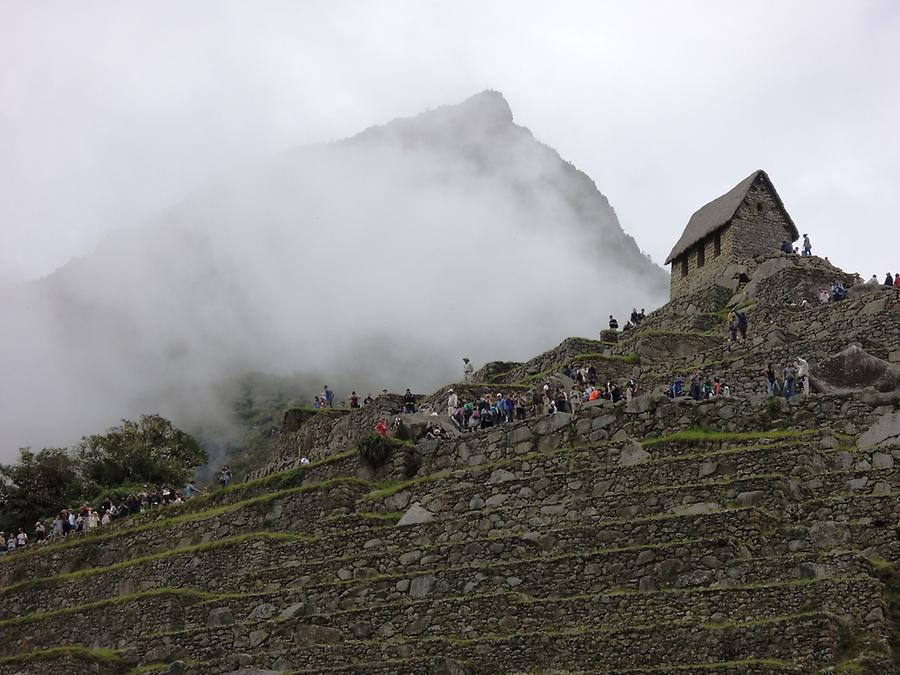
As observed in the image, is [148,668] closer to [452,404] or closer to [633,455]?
[452,404]

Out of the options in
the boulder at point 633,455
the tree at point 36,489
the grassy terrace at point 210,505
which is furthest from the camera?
the tree at point 36,489

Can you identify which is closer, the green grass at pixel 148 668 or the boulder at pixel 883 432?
the boulder at pixel 883 432

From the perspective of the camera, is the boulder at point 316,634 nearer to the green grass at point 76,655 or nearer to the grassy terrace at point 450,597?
the grassy terrace at point 450,597

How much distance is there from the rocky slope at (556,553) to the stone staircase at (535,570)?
0.05 meters

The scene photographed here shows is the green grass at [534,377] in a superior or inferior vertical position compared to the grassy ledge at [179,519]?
superior

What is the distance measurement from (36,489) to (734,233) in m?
32.6

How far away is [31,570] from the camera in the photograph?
4362 cm

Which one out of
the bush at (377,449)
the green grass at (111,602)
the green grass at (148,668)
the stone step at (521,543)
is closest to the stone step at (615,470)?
the stone step at (521,543)

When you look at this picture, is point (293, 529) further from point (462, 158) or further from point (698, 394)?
point (462, 158)

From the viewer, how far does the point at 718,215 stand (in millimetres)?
54500

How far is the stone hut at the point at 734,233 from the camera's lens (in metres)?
53.0

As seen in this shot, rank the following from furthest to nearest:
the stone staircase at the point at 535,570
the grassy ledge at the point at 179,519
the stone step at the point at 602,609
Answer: the grassy ledge at the point at 179,519
the stone staircase at the point at 535,570
the stone step at the point at 602,609

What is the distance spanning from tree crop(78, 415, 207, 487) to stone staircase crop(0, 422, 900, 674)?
52.8ft

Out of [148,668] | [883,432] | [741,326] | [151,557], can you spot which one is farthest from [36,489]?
[883,432]
